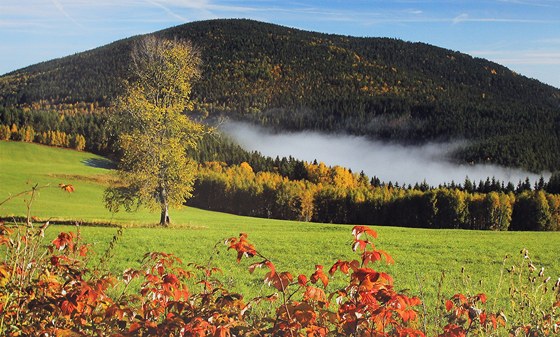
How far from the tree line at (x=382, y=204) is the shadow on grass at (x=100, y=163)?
2263 cm

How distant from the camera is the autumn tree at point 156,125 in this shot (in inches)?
1339

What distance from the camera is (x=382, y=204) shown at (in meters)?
95.9

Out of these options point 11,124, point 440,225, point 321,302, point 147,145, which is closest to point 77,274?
point 321,302

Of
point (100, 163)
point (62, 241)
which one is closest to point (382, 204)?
point (100, 163)

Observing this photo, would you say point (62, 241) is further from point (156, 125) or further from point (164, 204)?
point (164, 204)

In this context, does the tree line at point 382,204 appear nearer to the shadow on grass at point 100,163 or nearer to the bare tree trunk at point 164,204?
the shadow on grass at point 100,163

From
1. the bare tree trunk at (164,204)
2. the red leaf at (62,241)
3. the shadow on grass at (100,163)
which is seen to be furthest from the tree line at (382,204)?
the red leaf at (62,241)

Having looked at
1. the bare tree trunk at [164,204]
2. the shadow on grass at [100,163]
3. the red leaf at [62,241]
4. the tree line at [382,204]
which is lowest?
the tree line at [382,204]

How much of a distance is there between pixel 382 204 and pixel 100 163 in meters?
63.5

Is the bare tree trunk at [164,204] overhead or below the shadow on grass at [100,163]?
overhead

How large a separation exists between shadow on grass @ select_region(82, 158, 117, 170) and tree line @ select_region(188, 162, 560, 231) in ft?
74.2

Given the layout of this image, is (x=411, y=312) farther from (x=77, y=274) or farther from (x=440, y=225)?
(x=440, y=225)

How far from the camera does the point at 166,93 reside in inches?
1412

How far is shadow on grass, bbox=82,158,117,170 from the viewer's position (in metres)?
112
